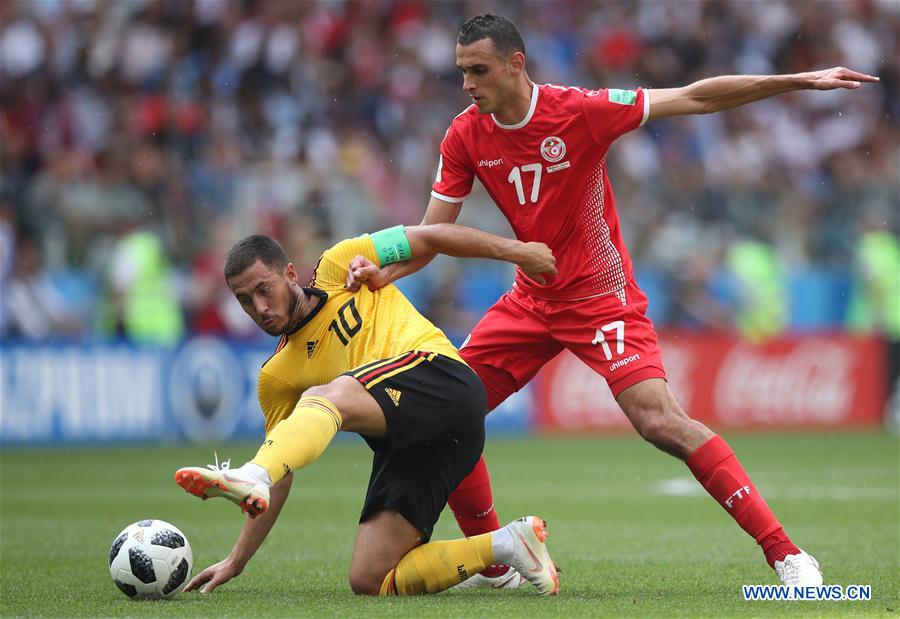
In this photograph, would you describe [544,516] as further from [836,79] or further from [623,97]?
[836,79]

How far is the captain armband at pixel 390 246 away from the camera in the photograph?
6.36 m

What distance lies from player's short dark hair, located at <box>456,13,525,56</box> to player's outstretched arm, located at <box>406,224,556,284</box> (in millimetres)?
836

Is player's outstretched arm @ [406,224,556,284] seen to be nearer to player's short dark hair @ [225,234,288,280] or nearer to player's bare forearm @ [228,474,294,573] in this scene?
player's short dark hair @ [225,234,288,280]

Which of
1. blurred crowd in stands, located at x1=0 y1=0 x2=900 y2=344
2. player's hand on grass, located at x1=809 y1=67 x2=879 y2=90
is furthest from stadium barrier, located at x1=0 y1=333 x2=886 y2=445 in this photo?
player's hand on grass, located at x1=809 y1=67 x2=879 y2=90

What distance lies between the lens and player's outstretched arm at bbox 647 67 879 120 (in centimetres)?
610

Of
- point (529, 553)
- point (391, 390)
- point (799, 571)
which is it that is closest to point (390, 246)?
point (391, 390)

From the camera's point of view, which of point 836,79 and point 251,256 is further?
point 836,79

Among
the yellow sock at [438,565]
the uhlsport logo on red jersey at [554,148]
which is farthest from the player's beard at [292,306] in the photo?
the uhlsport logo on red jersey at [554,148]

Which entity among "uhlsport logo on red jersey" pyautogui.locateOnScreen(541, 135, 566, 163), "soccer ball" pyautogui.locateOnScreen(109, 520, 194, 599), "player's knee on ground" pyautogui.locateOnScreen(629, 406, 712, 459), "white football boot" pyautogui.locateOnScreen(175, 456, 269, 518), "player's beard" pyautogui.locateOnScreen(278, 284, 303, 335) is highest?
"uhlsport logo on red jersey" pyautogui.locateOnScreen(541, 135, 566, 163)

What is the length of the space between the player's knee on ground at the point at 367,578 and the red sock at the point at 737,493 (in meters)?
1.46

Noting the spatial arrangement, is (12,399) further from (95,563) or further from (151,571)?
(151,571)

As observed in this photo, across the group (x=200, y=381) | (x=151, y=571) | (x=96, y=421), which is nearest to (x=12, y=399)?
(x=96, y=421)

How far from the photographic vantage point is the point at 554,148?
6582 millimetres

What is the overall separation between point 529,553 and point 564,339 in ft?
3.72
